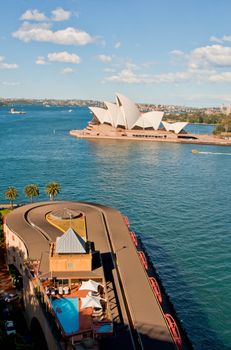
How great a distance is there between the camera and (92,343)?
18938mm

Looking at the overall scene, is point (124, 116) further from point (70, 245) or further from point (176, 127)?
point (70, 245)

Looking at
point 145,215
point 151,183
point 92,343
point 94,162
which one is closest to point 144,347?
point 92,343

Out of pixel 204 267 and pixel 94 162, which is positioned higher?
pixel 94 162

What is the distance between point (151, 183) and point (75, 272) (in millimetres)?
48122

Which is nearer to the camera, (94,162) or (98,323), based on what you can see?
(98,323)

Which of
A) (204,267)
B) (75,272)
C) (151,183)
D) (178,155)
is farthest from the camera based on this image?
(178,155)

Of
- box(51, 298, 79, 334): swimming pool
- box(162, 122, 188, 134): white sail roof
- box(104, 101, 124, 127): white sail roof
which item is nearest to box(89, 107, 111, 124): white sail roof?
box(104, 101, 124, 127): white sail roof

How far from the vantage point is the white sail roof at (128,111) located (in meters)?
130

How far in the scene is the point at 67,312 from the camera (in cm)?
2169

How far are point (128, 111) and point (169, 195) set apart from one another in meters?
74.1

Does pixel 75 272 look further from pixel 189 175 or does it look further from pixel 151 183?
pixel 189 175

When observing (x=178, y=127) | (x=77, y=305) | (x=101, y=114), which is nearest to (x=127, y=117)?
(x=101, y=114)

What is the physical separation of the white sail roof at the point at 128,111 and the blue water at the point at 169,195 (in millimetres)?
10993

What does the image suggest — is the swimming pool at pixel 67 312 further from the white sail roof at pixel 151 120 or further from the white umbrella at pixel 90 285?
the white sail roof at pixel 151 120
